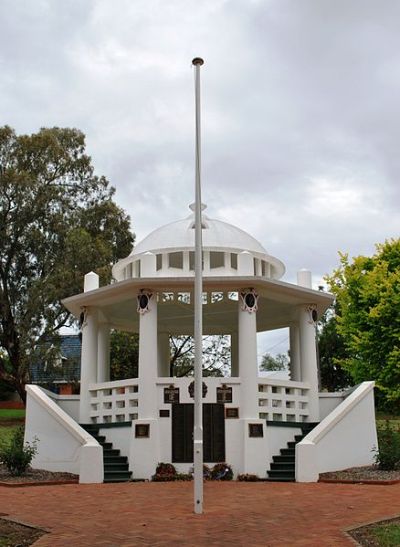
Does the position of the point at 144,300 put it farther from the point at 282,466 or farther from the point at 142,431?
the point at 282,466

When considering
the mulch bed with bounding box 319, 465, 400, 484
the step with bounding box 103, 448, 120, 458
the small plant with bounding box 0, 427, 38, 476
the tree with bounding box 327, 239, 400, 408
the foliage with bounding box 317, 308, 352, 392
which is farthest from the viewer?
the foliage with bounding box 317, 308, 352, 392

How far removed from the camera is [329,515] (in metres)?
10.1

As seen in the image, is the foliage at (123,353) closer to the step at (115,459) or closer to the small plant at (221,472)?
the step at (115,459)

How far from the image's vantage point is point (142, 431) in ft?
53.5

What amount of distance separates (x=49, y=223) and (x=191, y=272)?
53.8 ft

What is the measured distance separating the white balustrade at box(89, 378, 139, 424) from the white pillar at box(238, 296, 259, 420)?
2.75 meters

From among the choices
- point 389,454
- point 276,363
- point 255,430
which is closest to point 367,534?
point 389,454

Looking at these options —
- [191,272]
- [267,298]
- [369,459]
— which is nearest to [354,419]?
[369,459]

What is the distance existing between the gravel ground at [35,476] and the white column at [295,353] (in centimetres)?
760

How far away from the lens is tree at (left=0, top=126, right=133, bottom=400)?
3055cm

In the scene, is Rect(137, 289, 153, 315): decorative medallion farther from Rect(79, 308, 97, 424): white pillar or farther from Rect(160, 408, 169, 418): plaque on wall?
Rect(79, 308, 97, 424): white pillar

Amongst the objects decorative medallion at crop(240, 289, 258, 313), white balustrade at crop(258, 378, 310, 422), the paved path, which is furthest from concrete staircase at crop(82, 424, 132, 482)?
decorative medallion at crop(240, 289, 258, 313)

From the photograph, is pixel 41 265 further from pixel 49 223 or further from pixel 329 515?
pixel 329 515

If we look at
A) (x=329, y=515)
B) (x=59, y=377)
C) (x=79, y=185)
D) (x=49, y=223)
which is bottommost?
(x=329, y=515)
